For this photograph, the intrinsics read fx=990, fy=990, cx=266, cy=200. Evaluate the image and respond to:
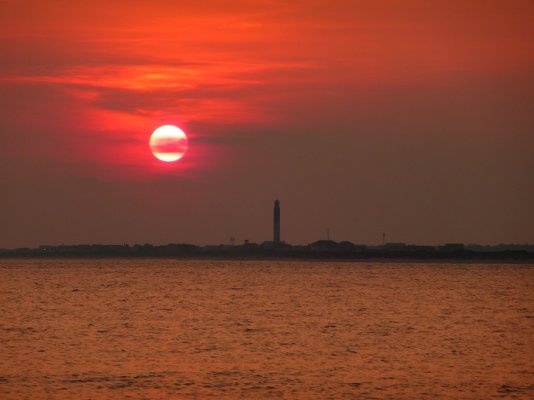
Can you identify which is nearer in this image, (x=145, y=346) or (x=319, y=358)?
(x=319, y=358)

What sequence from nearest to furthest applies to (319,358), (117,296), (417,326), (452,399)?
(452,399)
(319,358)
(417,326)
(117,296)

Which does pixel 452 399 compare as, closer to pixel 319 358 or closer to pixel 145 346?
pixel 319 358

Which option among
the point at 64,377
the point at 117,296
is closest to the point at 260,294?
the point at 117,296

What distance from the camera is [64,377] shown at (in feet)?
150

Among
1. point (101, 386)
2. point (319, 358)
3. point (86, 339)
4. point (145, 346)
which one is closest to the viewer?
point (101, 386)

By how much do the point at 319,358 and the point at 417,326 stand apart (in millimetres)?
22769

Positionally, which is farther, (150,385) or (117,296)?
(117,296)

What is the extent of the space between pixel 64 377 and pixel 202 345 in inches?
550

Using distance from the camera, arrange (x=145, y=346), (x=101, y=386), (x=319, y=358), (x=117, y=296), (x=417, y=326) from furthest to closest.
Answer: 1. (x=117, y=296)
2. (x=417, y=326)
3. (x=145, y=346)
4. (x=319, y=358)
5. (x=101, y=386)

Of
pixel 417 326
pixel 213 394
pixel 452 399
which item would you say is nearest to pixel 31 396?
pixel 213 394

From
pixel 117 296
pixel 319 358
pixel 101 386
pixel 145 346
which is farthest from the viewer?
pixel 117 296

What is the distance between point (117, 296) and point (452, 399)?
8240 cm

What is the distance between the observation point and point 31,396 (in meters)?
40.4

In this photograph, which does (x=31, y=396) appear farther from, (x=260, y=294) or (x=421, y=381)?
(x=260, y=294)
